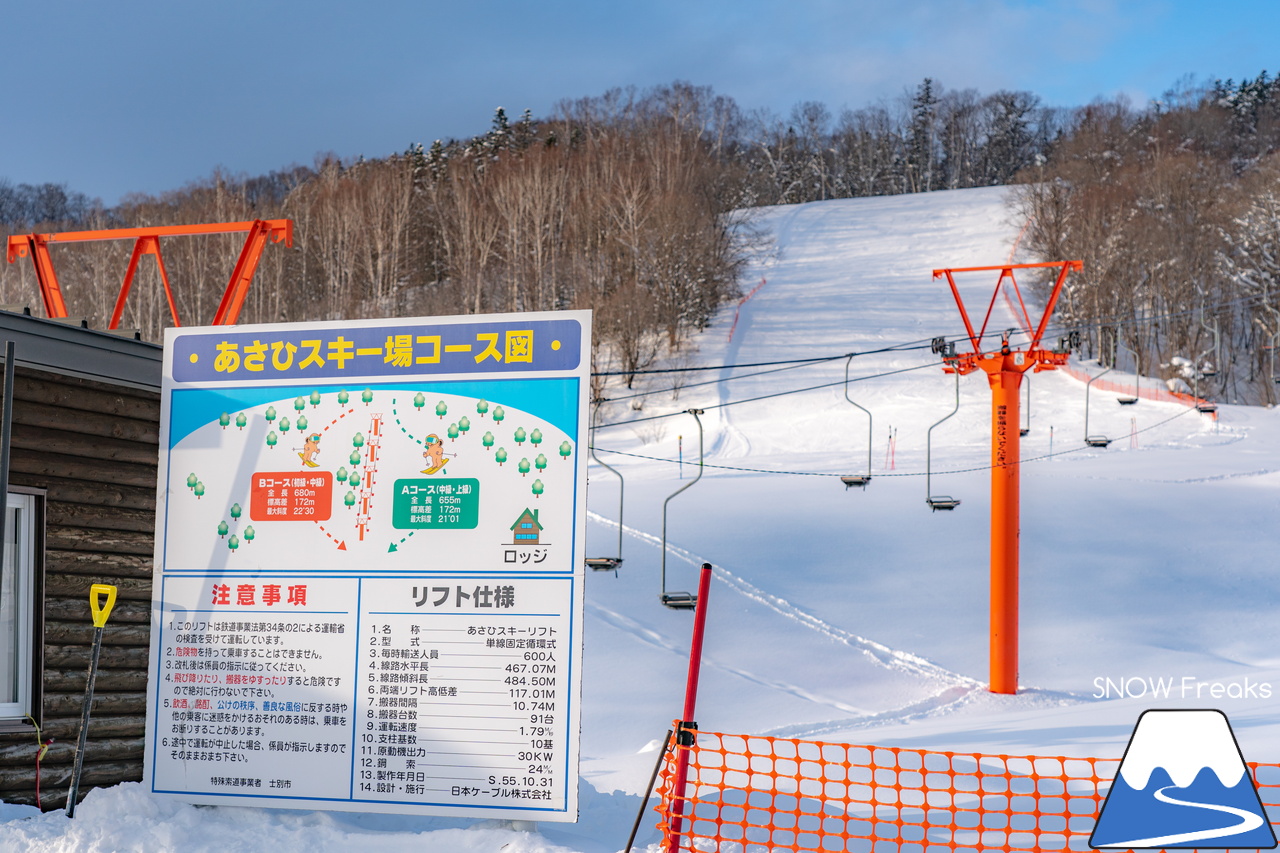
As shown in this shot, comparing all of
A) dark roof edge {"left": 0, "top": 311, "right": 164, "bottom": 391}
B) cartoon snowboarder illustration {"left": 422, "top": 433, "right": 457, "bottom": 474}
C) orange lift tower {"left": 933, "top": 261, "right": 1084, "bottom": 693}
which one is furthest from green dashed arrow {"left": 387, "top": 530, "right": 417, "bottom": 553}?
orange lift tower {"left": 933, "top": 261, "right": 1084, "bottom": 693}

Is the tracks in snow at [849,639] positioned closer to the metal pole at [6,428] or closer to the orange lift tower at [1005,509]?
the orange lift tower at [1005,509]

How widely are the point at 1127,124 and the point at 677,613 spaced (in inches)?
2482

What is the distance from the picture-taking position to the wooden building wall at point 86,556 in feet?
18.2

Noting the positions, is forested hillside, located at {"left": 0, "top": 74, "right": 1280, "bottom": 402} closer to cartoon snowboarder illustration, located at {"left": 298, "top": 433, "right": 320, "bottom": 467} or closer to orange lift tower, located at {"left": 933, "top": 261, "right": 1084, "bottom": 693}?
orange lift tower, located at {"left": 933, "top": 261, "right": 1084, "bottom": 693}

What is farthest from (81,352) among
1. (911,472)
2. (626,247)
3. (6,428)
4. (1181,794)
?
(626,247)

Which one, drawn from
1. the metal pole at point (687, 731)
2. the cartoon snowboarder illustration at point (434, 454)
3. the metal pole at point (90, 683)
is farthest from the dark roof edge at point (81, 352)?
the metal pole at point (687, 731)

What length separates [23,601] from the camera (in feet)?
18.2

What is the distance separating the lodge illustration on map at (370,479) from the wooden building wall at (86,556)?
2.97 ft

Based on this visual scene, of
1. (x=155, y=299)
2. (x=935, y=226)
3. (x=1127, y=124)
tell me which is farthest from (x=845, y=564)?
(x=1127, y=124)

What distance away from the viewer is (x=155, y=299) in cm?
4369

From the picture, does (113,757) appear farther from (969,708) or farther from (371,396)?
(969,708)

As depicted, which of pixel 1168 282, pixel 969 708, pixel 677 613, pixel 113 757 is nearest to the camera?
pixel 113 757

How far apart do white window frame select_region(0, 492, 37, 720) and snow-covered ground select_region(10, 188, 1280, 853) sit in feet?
2.11

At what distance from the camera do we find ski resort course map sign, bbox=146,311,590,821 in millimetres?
4695
